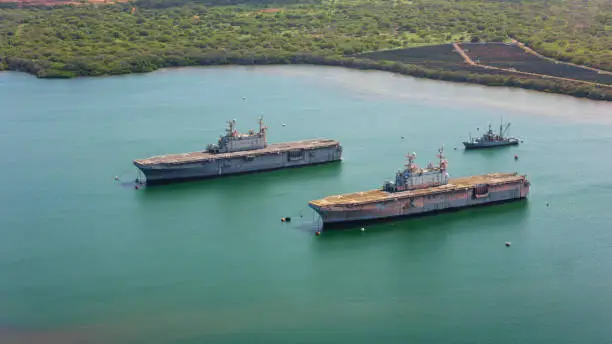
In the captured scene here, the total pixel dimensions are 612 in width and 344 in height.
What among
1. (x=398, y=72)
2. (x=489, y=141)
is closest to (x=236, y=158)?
(x=489, y=141)

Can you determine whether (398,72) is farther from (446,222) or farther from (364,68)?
(446,222)

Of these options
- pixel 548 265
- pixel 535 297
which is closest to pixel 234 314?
pixel 535 297

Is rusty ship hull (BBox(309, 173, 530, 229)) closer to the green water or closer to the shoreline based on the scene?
the green water

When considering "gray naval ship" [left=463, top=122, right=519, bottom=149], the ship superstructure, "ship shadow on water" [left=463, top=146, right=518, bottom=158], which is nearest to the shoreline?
"gray naval ship" [left=463, top=122, right=519, bottom=149]

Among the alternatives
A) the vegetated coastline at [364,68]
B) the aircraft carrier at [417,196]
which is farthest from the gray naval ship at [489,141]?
the vegetated coastline at [364,68]

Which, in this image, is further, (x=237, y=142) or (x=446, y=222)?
(x=237, y=142)
